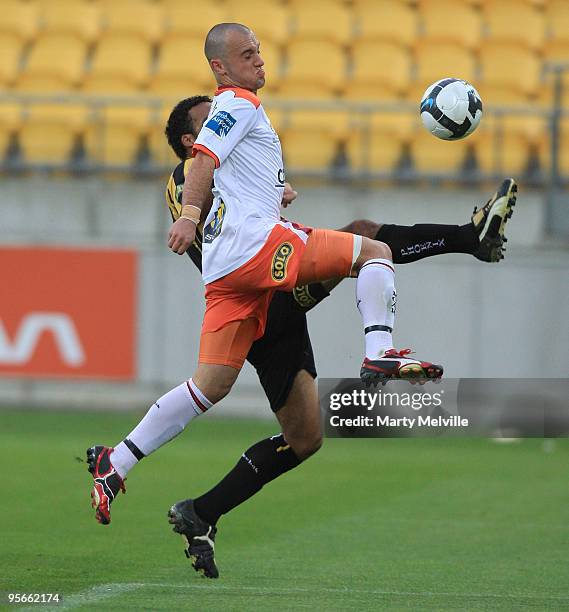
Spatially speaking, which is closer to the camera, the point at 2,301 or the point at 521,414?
Answer: the point at 521,414

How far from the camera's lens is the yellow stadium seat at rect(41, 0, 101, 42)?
15852 mm

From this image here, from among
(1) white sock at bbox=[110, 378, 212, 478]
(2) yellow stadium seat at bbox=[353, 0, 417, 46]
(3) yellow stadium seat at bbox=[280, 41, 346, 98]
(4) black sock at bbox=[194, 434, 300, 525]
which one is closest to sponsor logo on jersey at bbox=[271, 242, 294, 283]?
(1) white sock at bbox=[110, 378, 212, 478]

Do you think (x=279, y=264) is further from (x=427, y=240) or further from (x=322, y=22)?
(x=322, y=22)

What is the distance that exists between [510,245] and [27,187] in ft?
15.8

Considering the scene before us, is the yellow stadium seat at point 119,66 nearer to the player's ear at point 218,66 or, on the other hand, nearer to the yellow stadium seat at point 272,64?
the yellow stadium seat at point 272,64

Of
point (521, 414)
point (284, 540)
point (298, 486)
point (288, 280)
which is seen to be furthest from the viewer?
point (521, 414)

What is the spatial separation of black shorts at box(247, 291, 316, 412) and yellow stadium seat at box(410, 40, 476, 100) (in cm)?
820

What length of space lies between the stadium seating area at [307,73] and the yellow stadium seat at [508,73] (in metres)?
0.02

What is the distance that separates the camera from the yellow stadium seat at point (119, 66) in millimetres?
15094

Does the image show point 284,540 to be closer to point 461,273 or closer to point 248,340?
point 248,340

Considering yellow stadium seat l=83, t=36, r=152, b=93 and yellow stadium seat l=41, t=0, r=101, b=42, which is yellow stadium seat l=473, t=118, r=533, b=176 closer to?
yellow stadium seat l=83, t=36, r=152, b=93

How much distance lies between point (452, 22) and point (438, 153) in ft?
8.70

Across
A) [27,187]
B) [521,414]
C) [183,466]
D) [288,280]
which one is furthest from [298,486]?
[27,187]

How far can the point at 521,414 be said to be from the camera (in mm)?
12609
